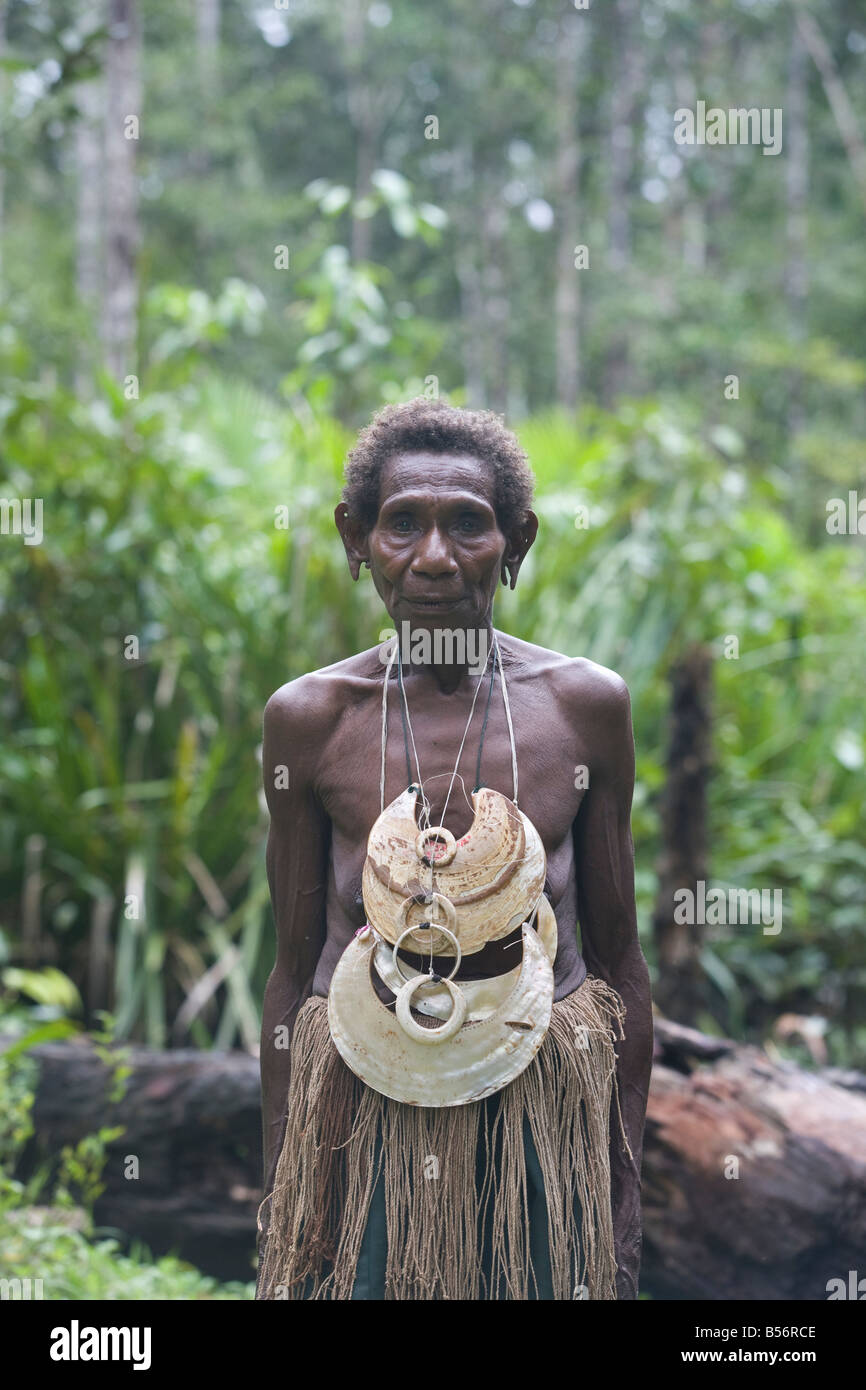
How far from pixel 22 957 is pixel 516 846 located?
11.4 feet

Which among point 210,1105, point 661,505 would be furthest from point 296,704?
point 661,505

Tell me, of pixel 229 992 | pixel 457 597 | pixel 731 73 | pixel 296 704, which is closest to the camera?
pixel 457 597

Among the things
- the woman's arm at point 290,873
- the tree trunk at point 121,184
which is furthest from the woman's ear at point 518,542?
the tree trunk at point 121,184

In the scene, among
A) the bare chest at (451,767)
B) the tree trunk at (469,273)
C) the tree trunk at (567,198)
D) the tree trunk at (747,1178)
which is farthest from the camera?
the tree trunk at (469,273)

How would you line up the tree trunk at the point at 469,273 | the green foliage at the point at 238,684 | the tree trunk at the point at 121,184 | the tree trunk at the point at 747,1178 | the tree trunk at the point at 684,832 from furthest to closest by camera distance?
the tree trunk at the point at 469,273
the tree trunk at the point at 121,184
the green foliage at the point at 238,684
the tree trunk at the point at 684,832
the tree trunk at the point at 747,1178

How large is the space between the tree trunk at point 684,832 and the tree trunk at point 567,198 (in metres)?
12.6

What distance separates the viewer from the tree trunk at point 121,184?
6.71 meters

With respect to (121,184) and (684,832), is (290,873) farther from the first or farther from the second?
(121,184)

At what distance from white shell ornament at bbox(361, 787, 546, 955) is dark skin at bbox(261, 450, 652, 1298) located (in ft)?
0.21

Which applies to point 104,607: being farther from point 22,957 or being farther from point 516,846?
point 516,846

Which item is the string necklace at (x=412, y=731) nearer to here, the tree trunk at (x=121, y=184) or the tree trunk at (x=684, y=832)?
the tree trunk at (x=684, y=832)

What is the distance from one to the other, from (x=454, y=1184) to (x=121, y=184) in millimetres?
6328
